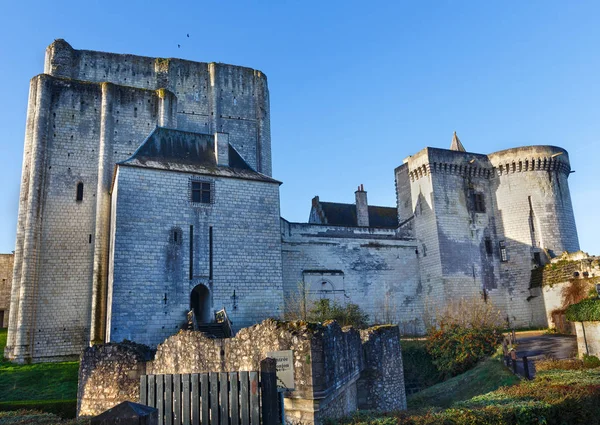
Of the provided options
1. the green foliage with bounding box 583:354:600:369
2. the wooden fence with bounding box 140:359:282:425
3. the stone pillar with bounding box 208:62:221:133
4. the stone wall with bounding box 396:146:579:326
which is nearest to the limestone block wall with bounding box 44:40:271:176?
the stone pillar with bounding box 208:62:221:133

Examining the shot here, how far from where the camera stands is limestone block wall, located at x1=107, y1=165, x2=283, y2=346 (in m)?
22.3

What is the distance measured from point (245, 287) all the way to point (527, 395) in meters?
16.6

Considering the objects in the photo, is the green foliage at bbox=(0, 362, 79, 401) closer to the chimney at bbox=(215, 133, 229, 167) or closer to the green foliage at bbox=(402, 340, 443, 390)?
the chimney at bbox=(215, 133, 229, 167)

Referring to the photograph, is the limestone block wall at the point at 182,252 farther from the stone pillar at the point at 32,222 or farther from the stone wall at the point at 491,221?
the stone wall at the point at 491,221

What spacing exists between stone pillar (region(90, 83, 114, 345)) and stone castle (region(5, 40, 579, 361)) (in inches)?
3.1

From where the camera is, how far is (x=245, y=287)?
24422 mm

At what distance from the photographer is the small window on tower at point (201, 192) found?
81.8ft

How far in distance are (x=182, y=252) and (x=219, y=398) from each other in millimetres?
17546

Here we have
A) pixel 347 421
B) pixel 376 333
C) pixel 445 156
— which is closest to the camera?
pixel 347 421

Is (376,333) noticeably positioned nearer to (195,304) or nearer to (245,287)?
(245,287)

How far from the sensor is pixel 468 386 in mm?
16812

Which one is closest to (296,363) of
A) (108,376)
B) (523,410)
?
(523,410)

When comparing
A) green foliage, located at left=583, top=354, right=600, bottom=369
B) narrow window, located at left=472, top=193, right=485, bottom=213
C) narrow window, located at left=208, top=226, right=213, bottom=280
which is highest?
narrow window, located at left=472, top=193, right=485, bottom=213

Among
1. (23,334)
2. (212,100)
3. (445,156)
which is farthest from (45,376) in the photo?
(445,156)
